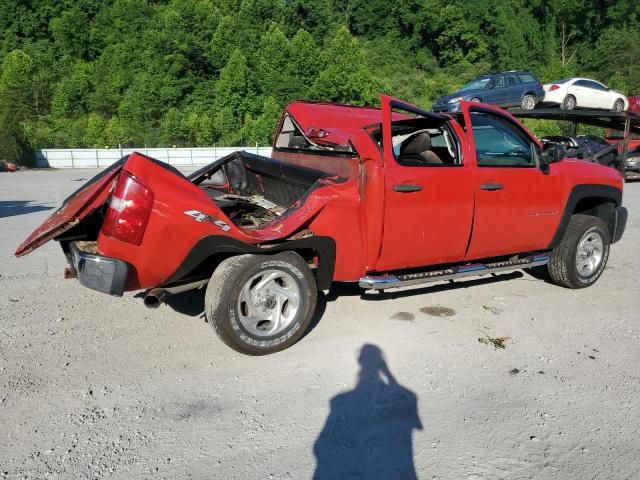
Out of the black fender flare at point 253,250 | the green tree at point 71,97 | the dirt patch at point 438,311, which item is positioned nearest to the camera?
the black fender flare at point 253,250

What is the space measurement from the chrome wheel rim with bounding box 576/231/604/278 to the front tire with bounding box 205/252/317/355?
3287mm

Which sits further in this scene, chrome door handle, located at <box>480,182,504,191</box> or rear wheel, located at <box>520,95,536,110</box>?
rear wheel, located at <box>520,95,536,110</box>

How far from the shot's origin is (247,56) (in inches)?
2447

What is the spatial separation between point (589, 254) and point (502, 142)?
5.84ft

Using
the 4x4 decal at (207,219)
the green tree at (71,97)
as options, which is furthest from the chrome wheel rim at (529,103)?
the green tree at (71,97)

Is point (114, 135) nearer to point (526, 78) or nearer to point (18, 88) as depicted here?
point (18, 88)

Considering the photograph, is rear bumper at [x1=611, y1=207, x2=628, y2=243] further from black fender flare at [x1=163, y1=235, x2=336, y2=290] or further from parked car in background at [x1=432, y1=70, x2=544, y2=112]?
parked car in background at [x1=432, y1=70, x2=544, y2=112]

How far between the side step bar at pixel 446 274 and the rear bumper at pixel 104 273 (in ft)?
6.16

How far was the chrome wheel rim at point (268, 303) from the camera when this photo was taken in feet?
13.0

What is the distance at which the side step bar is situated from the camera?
437 centimetres

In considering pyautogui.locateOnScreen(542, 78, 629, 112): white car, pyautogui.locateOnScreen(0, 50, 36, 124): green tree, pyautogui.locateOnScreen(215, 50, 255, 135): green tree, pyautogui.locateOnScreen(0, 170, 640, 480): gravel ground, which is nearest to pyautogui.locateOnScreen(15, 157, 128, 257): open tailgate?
pyautogui.locateOnScreen(0, 170, 640, 480): gravel ground

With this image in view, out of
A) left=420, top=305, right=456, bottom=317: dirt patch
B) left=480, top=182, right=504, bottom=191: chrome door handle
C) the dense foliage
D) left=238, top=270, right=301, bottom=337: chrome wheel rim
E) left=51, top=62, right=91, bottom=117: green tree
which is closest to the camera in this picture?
left=238, top=270, right=301, bottom=337: chrome wheel rim

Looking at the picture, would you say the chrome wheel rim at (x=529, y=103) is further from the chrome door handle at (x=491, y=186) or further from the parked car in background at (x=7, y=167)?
the parked car in background at (x=7, y=167)

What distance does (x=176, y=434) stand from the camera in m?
3.04
